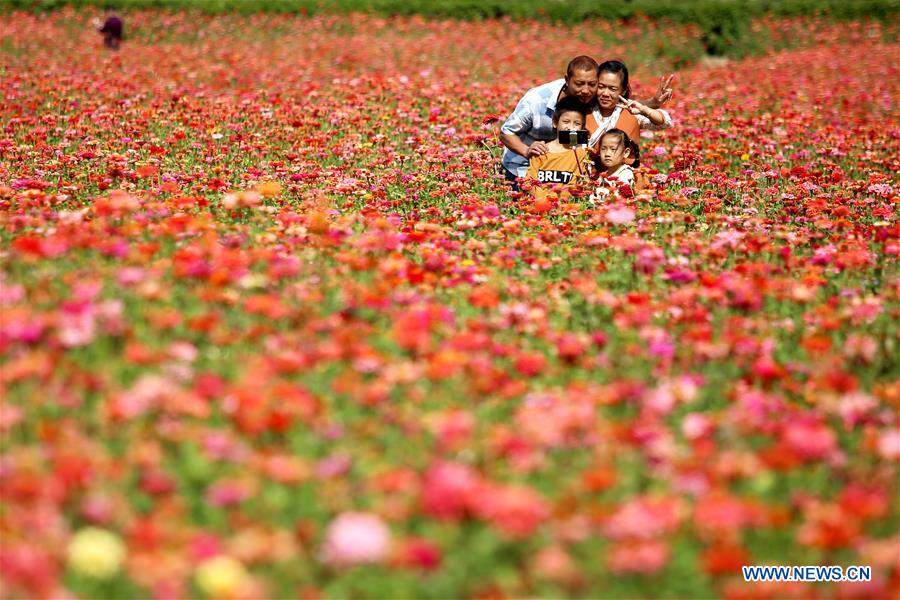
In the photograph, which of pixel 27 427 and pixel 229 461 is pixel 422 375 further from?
pixel 27 427

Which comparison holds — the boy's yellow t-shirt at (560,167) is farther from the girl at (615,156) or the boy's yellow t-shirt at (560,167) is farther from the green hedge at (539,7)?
the green hedge at (539,7)

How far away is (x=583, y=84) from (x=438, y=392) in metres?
4.67

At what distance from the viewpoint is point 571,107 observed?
775cm

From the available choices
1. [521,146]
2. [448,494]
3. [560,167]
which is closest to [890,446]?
[448,494]

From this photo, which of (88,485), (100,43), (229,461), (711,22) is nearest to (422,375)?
(229,461)

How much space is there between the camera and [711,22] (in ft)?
81.1

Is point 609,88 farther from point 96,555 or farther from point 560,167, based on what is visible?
point 96,555

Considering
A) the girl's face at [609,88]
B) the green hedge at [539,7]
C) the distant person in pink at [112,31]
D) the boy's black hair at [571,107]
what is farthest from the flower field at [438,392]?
the green hedge at [539,7]

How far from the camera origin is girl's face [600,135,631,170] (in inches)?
300

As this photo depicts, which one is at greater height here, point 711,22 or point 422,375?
point 711,22

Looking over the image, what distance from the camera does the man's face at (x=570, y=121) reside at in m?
7.68

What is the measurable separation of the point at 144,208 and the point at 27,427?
9.70ft

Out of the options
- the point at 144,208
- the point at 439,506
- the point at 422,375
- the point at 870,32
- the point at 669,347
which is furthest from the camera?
the point at 870,32

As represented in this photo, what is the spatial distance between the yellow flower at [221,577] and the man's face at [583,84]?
590 cm
